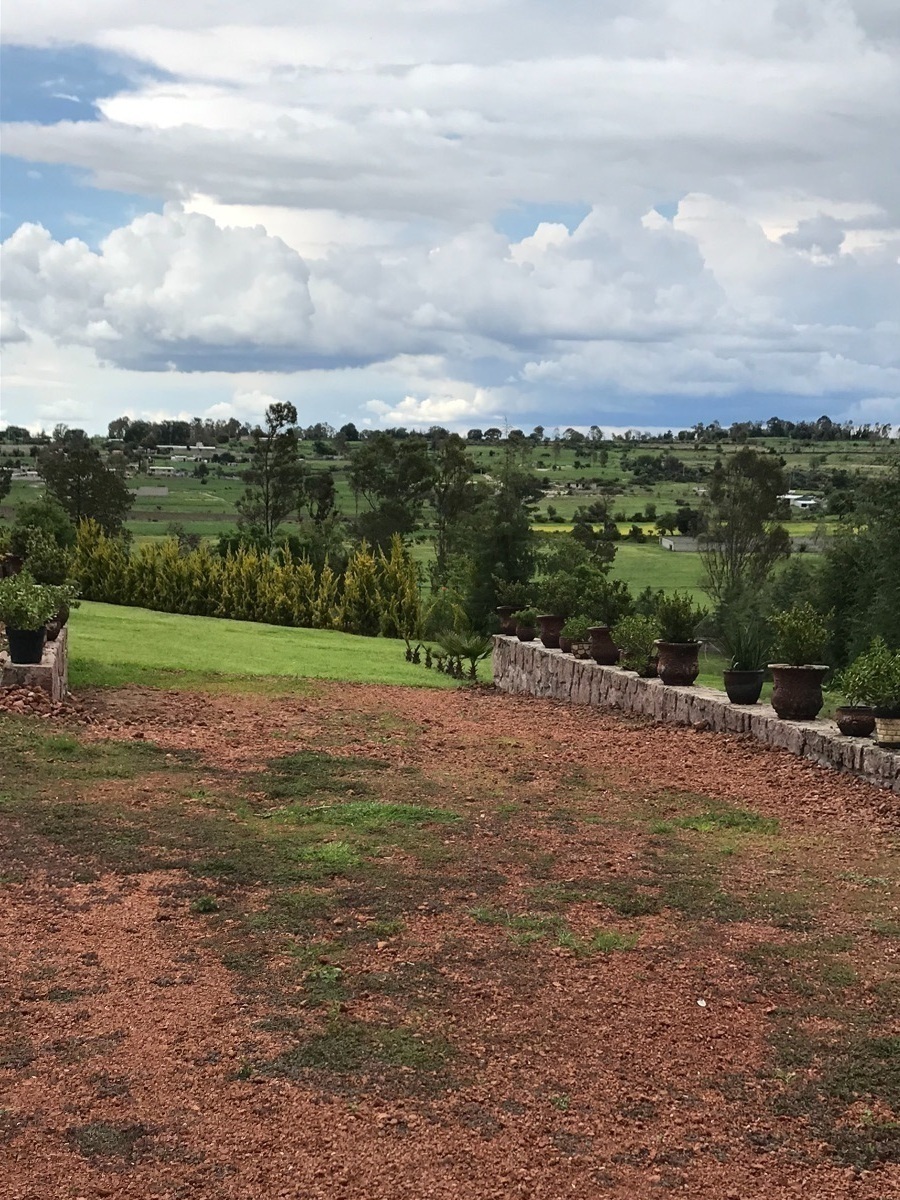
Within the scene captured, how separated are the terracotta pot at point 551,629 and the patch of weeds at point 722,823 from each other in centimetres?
861

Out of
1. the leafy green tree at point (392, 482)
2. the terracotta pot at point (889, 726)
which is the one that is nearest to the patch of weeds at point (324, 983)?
the terracotta pot at point (889, 726)

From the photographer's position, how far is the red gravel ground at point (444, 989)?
10.8ft

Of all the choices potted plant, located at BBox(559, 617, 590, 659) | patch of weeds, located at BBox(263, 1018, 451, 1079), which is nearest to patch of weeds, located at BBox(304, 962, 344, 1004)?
patch of weeds, located at BBox(263, 1018, 451, 1079)

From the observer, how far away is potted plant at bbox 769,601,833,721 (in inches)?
356

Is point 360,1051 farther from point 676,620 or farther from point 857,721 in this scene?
point 676,620

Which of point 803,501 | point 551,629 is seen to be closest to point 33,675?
point 551,629

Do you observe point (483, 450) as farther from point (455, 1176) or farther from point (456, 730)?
point (455, 1176)

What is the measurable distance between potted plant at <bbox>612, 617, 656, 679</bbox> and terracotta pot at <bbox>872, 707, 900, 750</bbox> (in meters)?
4.38

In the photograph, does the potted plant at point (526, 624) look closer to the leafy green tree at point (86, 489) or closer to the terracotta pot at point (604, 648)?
the terracotta pot at point (604, 648)

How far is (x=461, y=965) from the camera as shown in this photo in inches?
180

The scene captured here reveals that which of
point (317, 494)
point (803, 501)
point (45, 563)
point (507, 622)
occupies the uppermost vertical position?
point (803, 501)

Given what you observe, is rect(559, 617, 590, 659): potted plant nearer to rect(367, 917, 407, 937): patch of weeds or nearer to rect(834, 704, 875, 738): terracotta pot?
rect(834, 704, 875, 738): terracotta pot

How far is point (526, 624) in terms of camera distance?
16.8 m

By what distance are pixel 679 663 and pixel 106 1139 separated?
8.64 m
